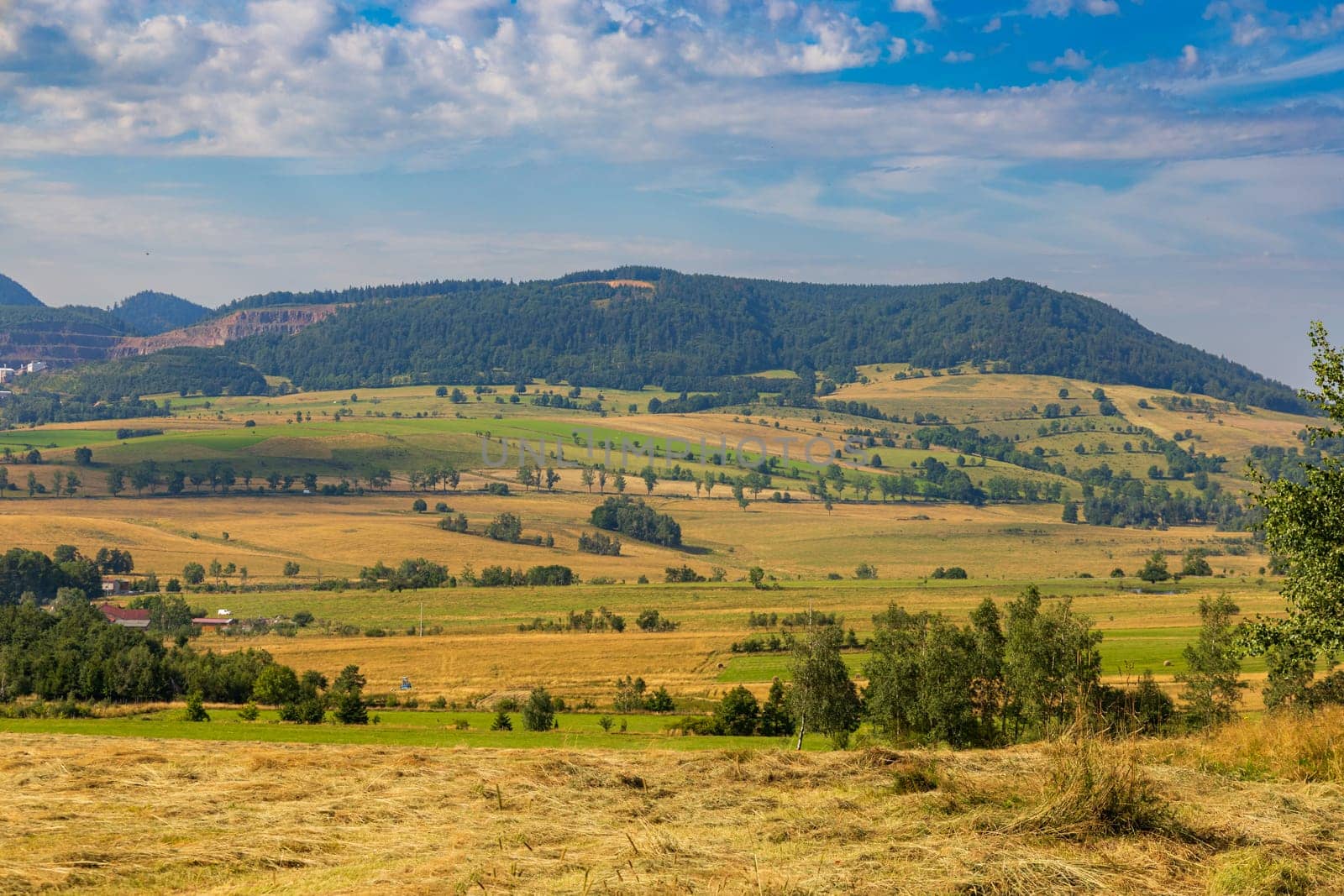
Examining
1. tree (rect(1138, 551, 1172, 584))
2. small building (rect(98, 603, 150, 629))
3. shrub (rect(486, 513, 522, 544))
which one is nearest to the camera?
small building (rect(98, 603, 150, 629))

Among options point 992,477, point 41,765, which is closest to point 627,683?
point 41,765

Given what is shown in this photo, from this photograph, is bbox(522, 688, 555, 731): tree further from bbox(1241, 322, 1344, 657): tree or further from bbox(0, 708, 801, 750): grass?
bbox(1241, 322, 1344, 657): tree

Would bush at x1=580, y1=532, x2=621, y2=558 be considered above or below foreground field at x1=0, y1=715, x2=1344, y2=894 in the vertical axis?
below

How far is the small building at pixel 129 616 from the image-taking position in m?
85.9

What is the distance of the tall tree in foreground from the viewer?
1873 cm

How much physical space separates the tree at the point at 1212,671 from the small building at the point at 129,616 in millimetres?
75104

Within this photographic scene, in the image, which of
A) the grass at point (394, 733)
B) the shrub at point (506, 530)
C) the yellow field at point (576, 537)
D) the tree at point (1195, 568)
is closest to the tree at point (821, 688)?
the grass at point (394, 733)

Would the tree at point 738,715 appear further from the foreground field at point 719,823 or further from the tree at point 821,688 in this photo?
the foreground field at point 719,823

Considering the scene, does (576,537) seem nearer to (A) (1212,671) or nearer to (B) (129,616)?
(B) (129,616)

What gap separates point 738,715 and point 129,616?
62.7m

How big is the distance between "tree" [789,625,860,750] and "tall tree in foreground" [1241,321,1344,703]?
804 inches

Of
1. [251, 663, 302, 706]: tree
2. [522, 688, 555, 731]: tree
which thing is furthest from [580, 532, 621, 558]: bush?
[522, 688, 555, 731]: tree

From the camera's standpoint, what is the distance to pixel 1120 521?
560 feet

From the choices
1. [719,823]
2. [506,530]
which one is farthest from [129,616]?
[719,823]
